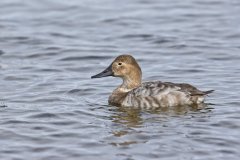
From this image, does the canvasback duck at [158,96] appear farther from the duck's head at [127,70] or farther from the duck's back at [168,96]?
the duck's head at [127,70]

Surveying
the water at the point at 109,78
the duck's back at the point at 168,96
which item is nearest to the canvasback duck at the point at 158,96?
the duck's back at the point at 168,96

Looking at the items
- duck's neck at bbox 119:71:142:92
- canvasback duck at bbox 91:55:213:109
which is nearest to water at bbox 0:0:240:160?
canvasback duck at bbox 91:55:213:109

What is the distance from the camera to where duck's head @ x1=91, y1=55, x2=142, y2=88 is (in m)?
12.9

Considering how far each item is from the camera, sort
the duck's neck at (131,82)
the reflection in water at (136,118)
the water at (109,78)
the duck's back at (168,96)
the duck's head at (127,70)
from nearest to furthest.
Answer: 1. the water at (109,78)
2. the reflection in water at (136,118)
3. the duck's back at (168,96)
4. the duck's head at (127,70)
5. the duck's neck at (131,82)

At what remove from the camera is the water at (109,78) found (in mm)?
10211

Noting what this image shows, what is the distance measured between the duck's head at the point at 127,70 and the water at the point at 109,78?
0.52 metres

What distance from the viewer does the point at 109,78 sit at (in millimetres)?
14570

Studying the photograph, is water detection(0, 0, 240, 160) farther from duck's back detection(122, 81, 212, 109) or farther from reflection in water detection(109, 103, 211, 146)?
duck's back detection(122, 81, 212, 109)

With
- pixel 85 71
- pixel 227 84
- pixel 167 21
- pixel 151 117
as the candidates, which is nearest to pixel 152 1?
pixel 167 21

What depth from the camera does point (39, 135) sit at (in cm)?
1065

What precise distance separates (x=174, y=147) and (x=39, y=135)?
5.96 ft


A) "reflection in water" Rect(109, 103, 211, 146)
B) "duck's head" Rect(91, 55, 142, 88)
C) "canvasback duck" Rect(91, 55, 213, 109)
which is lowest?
"reflection in water" Rect(109, 103, 211, 146)

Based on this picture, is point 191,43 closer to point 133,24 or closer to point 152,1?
point 133,24

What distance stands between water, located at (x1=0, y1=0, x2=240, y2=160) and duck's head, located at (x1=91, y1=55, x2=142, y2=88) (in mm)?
516
